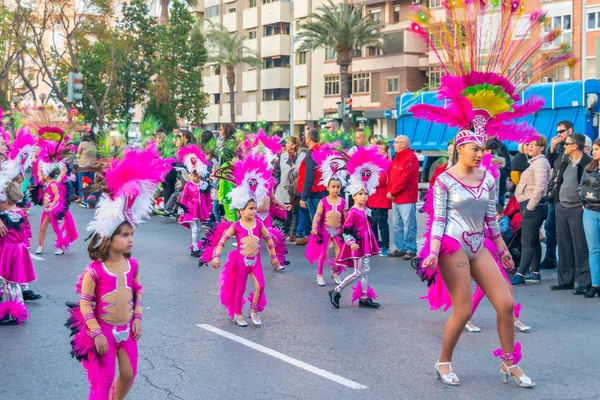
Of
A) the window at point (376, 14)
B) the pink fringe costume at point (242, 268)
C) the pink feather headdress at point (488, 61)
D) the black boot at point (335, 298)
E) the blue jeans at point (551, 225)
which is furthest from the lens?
the window at point (376, 14)

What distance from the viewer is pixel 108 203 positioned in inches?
229

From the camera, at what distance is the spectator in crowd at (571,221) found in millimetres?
10734

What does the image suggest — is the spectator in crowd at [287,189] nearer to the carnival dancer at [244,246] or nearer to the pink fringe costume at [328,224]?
the pink fringe costume at [328,224]

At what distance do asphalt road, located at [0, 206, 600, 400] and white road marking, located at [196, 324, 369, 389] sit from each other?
1 centimetres

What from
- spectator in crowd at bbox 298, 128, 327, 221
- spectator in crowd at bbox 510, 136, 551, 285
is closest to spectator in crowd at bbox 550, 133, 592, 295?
spectator in crowd at bbox 510, 136, 551, 285

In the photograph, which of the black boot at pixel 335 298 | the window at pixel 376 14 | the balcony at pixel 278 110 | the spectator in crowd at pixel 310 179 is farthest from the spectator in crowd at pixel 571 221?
the balcony at pixel 278 110

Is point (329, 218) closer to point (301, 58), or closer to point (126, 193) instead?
point (126, 193)

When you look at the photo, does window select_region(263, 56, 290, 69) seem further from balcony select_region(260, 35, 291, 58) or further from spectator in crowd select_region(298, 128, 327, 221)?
spectator in crowd select_region(298, 128, 327, 221)

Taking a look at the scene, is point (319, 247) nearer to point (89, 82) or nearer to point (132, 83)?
point (89, 82)

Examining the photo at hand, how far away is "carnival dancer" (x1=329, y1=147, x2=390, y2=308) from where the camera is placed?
32.6ft

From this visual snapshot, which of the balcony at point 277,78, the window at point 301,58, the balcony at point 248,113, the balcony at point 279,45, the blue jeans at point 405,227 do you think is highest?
the balcony at point 279,45

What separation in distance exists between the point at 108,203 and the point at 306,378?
7.26 feet

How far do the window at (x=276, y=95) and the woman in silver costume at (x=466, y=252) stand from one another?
64455 millimetres

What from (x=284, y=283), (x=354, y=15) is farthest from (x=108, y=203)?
(x=354, y=15)
